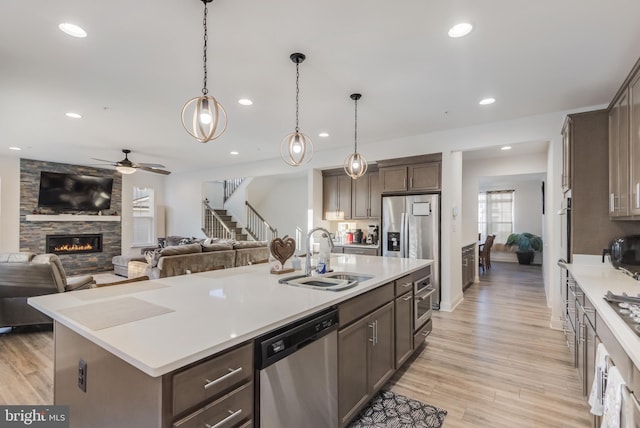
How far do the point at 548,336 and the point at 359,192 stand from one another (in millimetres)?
3794

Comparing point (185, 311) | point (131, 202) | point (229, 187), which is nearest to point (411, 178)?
point (185, 311)

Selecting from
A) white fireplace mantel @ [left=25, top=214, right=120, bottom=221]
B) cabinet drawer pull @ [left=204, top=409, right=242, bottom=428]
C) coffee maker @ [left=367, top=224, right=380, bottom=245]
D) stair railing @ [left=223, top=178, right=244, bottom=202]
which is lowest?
cabinet drawer pull @ [left=204, top=409, right=242, bottom=428]

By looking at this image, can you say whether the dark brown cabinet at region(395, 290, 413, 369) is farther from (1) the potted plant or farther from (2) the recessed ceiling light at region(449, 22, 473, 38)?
(1) the potted plant

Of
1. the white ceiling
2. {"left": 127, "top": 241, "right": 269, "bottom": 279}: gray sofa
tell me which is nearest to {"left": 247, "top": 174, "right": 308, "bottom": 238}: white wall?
{"left": 127, "top": 241, "right": 269, "bottom": 279}: gray sofa

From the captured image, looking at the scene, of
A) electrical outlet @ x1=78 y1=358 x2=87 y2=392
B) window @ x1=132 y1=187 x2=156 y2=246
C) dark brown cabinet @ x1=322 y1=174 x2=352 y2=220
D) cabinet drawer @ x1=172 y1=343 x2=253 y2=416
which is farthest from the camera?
window @ x1=132 y1=187 x2=156 y2=246

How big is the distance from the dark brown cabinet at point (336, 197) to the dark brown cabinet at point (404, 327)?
3.64 metres

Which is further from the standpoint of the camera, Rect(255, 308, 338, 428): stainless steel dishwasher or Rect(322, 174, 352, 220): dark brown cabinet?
Rect(322, 174, 352, 220): dark brown cabinet

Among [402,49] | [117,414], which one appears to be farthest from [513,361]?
[117,414]

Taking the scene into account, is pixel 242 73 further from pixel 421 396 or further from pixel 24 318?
pixel 24 318

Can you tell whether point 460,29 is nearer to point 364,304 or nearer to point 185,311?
point 364,304

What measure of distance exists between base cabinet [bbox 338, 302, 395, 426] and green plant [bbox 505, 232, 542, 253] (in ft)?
27.5

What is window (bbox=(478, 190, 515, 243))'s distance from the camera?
9711 mm

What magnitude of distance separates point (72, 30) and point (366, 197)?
16.3 feet

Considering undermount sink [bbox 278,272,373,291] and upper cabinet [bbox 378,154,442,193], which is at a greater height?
upper cabinet [bbox 378,154,442,193]
